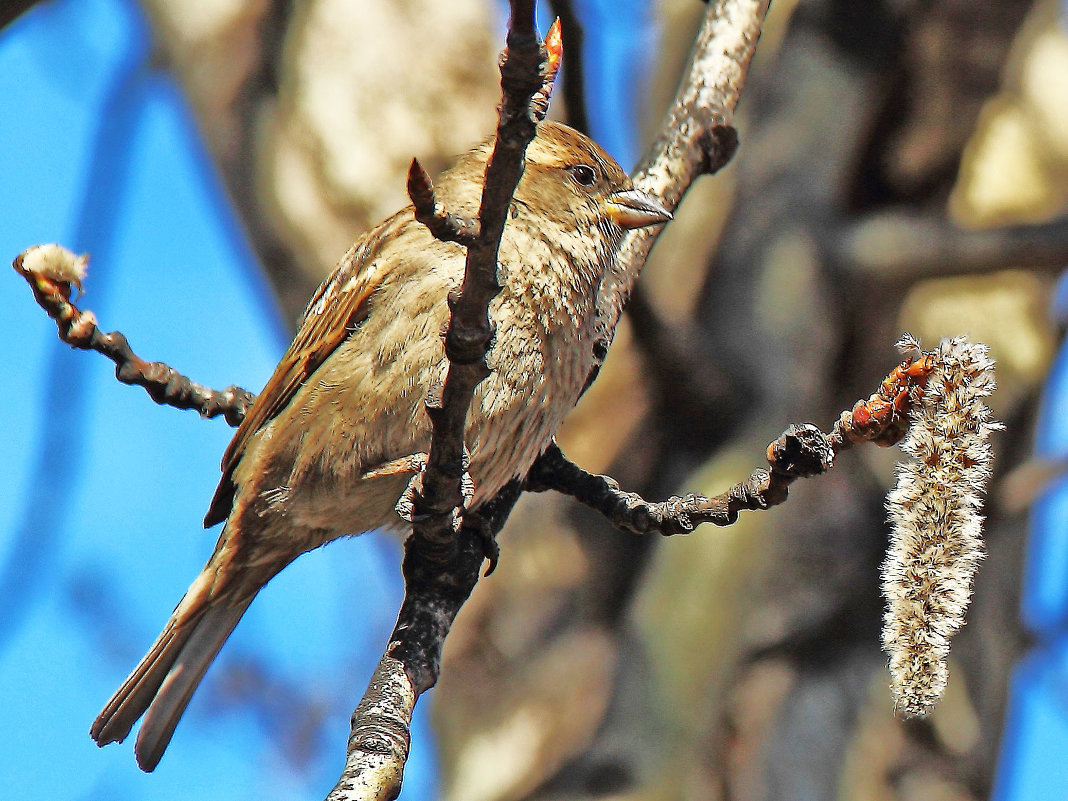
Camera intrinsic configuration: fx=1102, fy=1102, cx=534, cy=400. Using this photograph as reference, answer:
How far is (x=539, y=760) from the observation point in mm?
4539

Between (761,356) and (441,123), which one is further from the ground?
(441,123)

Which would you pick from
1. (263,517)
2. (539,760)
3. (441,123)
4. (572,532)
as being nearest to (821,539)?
(572,532)

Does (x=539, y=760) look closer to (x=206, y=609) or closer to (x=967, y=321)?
(x=206, y=609)

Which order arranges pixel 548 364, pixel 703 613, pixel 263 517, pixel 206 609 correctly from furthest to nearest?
pixel 703 613 < pixel 206 609 < pixel 263 517 < pixel 548 364

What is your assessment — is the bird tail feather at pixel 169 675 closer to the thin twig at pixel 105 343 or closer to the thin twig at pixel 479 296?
Result: the thin twig at pixel 105 343

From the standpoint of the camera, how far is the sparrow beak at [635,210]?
3188mm

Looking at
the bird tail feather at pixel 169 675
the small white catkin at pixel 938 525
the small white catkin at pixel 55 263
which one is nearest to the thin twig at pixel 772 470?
the small white catkin at pixel 938 525

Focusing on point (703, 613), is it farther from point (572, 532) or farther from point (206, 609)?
point (206, 609)

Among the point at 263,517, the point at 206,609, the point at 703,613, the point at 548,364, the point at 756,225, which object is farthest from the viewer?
the point at 756,225

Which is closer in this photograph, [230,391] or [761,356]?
[230,391]

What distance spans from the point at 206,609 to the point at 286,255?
252cm

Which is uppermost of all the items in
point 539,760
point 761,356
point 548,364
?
point 761,356

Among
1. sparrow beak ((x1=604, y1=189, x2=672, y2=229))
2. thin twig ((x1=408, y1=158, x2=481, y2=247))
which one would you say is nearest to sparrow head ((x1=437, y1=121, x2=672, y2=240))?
sparrow beak ((x1=604, y1=189, x2=672, y2=229))

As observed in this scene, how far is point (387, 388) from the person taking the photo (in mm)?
2902
